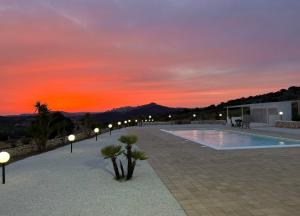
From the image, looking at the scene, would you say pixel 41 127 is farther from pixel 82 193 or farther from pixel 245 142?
pixel 82 193

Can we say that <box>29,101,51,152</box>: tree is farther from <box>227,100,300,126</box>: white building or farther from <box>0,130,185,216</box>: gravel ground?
<box>227,100,300,126</box>: white building

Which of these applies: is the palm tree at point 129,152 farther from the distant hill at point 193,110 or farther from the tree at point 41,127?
the distant hill at point 193,110

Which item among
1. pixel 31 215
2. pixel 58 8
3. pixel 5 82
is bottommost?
pixel 31 215

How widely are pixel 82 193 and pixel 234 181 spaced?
2944 millimetres

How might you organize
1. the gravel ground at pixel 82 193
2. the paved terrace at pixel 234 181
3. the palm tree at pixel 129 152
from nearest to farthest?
the paved terrace at pixel 234 181 < the gravel ground at pixel 82 193 < the palm tree at pixel 129 152

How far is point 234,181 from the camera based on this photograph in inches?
277

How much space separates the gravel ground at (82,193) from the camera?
537 cm

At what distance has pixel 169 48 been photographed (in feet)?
86.7

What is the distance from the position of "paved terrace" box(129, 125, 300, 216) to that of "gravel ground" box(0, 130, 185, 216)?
1.13 ft

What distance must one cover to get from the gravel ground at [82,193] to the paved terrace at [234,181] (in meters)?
0.34

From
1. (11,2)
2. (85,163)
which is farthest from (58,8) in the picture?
(85,163)

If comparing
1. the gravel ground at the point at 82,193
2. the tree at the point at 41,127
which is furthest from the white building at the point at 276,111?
the gravel ground at the point at 82,193

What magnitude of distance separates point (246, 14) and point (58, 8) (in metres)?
10.5

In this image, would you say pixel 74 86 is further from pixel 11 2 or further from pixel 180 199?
pixel 180 199
